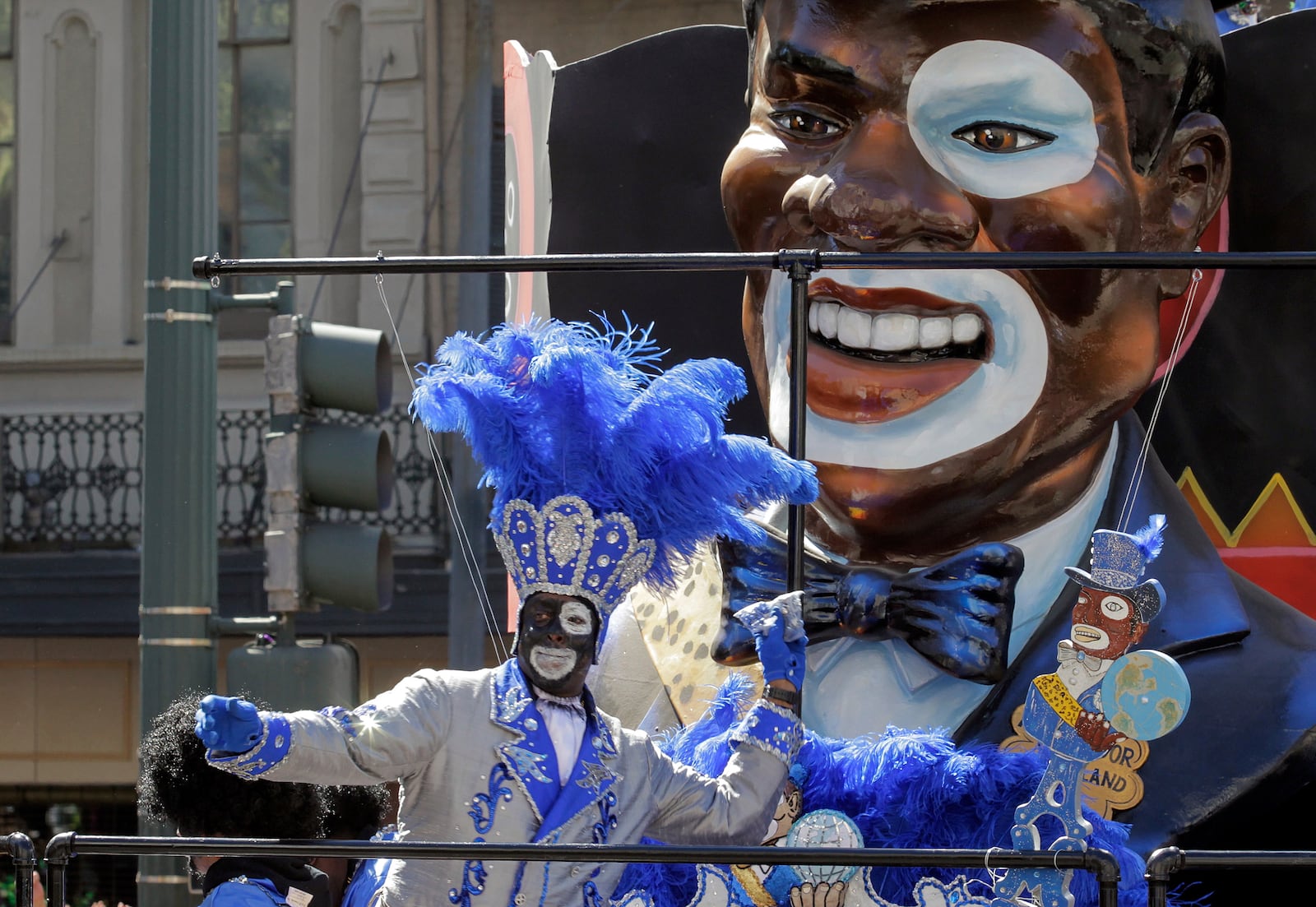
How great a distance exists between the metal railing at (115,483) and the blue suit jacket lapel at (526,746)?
7394 millimetres

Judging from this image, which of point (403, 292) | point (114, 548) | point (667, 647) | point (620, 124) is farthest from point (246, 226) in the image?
point (667, 647)

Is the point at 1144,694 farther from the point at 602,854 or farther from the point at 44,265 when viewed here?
the point at 44,265

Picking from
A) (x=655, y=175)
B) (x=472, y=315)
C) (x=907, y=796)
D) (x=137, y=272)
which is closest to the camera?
(x=907, y=796)

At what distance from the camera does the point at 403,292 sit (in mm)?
10953

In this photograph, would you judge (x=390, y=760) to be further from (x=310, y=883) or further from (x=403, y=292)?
(x=403, y=292)

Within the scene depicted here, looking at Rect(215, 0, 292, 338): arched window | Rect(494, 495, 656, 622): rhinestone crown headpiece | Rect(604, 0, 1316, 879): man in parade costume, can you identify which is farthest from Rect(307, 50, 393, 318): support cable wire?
Rect(494, 495, 656, 622): rhinestone crown headpiece

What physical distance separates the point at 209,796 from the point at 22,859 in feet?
2.59

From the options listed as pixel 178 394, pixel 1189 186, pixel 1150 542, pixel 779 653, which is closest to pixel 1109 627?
pixel 1150 542

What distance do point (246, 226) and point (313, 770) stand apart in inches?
345

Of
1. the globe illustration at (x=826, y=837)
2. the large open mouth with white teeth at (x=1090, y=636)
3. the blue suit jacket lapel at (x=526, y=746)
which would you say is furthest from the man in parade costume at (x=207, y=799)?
the large open mouth with white teeth at (x=1090, y=636)

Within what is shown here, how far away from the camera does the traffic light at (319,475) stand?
4207 mm

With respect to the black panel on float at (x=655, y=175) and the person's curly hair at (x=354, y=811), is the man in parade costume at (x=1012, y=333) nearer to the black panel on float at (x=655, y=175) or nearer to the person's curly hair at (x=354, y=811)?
the black panel on float at (x=655, y=175)

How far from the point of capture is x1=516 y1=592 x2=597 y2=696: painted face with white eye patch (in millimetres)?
3178

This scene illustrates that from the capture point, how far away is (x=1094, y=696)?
3.22 meters
